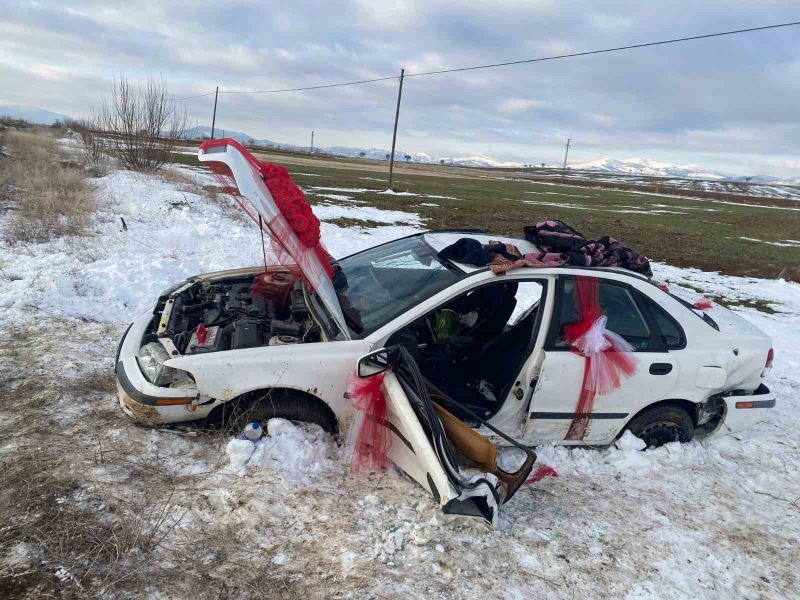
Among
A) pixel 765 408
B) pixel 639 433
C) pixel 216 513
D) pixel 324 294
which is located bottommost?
pixel 216 513

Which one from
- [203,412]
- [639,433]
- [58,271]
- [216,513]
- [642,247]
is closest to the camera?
[216,513]

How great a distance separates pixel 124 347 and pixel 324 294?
4.68ft

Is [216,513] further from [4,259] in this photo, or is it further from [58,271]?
[4,259]

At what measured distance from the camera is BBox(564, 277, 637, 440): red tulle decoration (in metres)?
3.35

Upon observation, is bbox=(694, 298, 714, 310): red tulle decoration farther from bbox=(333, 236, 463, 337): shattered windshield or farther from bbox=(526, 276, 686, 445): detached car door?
bbox=(333, 236, 463, 337): shattered windshield

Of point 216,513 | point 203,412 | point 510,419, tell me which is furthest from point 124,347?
point 510,419

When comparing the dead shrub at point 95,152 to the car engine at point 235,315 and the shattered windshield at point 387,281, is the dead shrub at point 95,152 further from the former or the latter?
the shattered windshield at point 387,281

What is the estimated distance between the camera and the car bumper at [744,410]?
373 cm

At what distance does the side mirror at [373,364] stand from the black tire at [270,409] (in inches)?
17.0

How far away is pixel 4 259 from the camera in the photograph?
6613 millimetres

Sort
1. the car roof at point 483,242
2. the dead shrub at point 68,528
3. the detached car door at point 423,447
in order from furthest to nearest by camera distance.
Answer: the car roof at point 483,242, the detached car door at point 423,447, the dead shrub at point 68,528

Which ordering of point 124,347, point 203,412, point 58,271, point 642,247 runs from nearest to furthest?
point 203,412
point 124,347
point 58,271
point 642,247

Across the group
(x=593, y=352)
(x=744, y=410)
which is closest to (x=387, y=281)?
(x=593, y=352)

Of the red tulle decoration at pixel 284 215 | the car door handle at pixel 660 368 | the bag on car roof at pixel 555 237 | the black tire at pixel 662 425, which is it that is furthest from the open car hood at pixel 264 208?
the black tire at pixel 662 425
